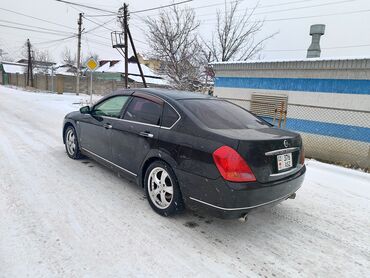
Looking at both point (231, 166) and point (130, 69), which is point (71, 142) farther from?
point (130, 69)

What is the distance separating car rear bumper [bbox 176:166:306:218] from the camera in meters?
2.56

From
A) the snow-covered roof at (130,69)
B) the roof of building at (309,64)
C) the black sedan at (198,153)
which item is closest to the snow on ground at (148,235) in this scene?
the black sedan at (198,153)

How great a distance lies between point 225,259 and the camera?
2.51 m

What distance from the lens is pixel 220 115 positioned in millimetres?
3402

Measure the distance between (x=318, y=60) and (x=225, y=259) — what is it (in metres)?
7.40

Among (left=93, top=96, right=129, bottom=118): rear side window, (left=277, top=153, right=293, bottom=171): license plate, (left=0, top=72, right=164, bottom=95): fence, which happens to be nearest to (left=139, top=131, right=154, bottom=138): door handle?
(left=93, top=96, right=129, bottom=118): rear side window

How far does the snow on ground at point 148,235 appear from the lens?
235 cm

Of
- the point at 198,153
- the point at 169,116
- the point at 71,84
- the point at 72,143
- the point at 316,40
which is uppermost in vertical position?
the point at 316,40

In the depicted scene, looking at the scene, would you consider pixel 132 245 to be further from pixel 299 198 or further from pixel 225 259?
pixel 299 198

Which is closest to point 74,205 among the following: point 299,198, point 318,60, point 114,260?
point 114,260

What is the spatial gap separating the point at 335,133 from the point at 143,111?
6342mm

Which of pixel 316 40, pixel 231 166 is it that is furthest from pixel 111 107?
pixel 316 40

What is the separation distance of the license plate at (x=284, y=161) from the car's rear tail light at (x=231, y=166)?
0.51 m

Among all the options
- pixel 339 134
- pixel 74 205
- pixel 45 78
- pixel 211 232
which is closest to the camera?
pixel 211 232
